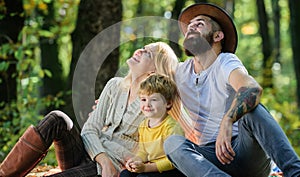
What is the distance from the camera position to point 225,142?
139 inches

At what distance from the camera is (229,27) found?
4.15 metres

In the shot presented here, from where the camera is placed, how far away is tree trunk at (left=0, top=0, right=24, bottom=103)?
298 inches

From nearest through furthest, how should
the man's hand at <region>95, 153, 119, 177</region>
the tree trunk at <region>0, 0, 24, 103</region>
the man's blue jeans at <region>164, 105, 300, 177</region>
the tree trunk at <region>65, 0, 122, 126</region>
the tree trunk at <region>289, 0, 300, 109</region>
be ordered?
the man's blue jeans at <region>164, 105, 300, 177</region>
the man's hand at <region>95, 153, 119, 177</region>
the tree trunk at <region>65, 0, 122, 126</region>
the tree trunk at <region>0, 0, 24, 103</region>
the tree trunk at <region>289, 0, 300, 109</region>

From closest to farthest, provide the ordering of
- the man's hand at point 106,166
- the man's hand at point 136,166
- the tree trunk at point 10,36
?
the man's hand at point 136,166
the man's hand at point 106,166
the tree trunk at point 10,36

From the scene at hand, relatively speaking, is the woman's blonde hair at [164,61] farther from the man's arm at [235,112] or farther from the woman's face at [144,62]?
the man's arm at [235,112]

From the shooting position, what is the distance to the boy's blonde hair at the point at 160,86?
12.6ft

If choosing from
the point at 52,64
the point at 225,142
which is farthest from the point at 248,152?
the point at 52,64

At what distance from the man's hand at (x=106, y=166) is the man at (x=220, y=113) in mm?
464

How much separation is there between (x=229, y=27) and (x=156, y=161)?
3.20 feet

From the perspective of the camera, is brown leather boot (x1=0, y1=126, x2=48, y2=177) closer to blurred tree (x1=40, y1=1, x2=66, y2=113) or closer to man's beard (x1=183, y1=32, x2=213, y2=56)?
man's beard (x1=183, y1=32, x2=213, y2=56)

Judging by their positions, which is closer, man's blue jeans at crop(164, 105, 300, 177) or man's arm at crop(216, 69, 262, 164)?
man's blue jeans at crop(164, 105, 300, 177)

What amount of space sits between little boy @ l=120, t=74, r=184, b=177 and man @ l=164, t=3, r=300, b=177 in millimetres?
140

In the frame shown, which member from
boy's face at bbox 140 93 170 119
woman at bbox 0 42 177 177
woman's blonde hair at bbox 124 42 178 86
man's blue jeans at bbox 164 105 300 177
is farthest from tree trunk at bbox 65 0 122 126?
man's blue jeans at bbox 164 105 300 177

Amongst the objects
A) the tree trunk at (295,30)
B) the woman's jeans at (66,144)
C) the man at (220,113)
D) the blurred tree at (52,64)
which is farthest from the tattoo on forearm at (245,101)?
the blurred tree at (52,64)
